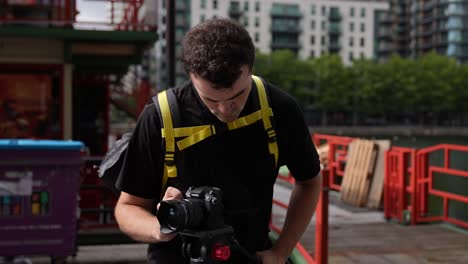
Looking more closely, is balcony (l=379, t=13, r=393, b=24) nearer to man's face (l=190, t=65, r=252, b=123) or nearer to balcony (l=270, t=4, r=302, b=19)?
balcony (l=270, t=4, r=302, b=19)

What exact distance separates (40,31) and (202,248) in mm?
10315

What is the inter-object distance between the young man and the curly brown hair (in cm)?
1

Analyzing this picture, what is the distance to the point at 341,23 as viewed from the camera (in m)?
123

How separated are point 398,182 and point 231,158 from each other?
30.0ft

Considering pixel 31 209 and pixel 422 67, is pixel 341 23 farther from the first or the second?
pixel 31 209

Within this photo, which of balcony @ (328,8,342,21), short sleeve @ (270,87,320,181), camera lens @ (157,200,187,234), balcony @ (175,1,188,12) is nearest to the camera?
camera lens @ (157,200,187,234)

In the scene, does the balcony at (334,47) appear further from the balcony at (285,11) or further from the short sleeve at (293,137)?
the short sleeve at (293,137)

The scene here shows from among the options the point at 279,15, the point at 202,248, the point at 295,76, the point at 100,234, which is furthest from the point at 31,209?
the point at 279,15

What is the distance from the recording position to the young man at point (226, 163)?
1932 millimetres

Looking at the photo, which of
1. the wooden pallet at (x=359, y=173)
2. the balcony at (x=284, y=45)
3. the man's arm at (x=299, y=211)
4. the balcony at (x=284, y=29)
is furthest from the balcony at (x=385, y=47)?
the man's arm at (x=299, y=211)

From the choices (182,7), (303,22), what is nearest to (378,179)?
(182,7)

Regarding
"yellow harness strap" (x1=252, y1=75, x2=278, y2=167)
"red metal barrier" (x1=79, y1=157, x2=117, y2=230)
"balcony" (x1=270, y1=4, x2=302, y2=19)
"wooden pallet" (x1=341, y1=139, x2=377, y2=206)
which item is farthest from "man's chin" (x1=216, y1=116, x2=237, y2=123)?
"balcony" (x1=270, y1=4, x2=302, y2=19)

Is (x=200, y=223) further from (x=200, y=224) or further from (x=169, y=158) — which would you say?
(x=169, y=158)

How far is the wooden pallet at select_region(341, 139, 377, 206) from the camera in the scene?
12570 millimetres
